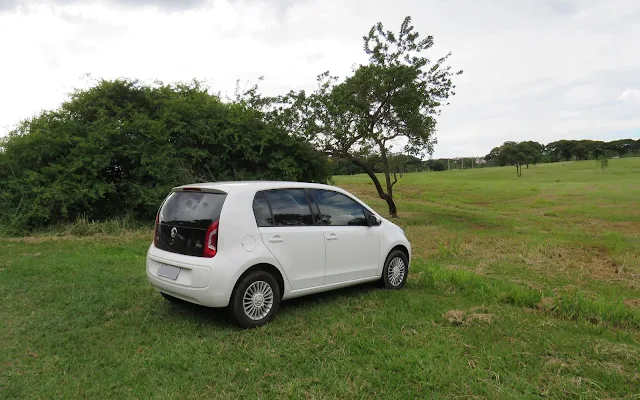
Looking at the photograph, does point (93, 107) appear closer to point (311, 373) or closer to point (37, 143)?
point (37, 143)

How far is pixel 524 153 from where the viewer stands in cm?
6681

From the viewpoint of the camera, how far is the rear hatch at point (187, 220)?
441 cm

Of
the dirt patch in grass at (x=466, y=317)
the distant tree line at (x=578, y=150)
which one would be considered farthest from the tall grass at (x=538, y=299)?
the distant tree line at (x=578, y=150)

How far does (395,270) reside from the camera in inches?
245

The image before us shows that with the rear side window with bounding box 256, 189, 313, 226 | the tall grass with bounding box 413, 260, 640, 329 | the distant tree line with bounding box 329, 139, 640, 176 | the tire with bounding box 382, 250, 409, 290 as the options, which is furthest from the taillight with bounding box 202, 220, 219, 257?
the distant tree line with bounding box 329, 139, 640, 176

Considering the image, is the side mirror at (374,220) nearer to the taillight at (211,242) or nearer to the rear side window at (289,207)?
the rear side window at (289,207)

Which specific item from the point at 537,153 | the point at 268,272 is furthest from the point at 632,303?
the point at 537,153

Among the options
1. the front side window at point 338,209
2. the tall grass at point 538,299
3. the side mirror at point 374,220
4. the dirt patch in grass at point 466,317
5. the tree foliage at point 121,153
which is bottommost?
the tall grass at point 538,299

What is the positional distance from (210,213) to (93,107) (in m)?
11.3

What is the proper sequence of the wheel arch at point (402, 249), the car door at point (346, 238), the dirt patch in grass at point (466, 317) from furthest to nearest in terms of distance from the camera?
1. the wheel arch at point (402, 249)
2. the car door at point (346, 238)
3. the dirt patch in grass at point (466, 317)

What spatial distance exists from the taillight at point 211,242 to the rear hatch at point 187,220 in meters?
0.03

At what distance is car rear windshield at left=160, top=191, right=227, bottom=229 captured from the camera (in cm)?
445

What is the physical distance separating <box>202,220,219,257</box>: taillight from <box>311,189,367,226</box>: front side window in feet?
4.94

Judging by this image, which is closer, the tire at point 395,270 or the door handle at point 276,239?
the door handle at point 276,239
